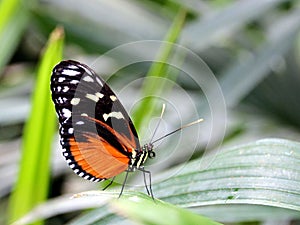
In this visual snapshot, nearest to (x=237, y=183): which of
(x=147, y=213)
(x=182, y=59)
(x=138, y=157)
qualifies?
(x=138, y=157)

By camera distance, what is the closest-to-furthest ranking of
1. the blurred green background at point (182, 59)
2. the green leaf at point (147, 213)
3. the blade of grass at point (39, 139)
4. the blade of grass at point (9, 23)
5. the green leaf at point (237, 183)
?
the green leaf at point (147, 213)
the green leaf at point (237, 183)
the blade of grass at point (39, 139)
the blade of grass at point (9, 23)
the blurred green background at point (182, 59)

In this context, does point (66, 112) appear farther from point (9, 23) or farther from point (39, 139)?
point (9, 23)

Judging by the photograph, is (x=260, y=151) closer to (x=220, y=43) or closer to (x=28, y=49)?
(x=220, y=43)

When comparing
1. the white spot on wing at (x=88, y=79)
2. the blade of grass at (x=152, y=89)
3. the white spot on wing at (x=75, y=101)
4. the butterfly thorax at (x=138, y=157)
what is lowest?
the butterfly thorax at (x=138, y=157)

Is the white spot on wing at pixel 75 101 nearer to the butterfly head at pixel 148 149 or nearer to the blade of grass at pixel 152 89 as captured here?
the butterfly head at pixel 148 149

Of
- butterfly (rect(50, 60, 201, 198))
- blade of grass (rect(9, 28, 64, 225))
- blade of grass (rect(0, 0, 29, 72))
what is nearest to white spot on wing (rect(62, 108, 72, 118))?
butterfly (rect(50, 60, 201, 198))

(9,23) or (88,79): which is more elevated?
(9,23)

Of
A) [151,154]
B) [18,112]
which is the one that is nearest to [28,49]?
[18,112]

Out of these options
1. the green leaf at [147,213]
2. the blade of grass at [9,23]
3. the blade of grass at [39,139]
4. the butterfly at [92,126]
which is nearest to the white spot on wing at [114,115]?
the butterfly at [92,126]
